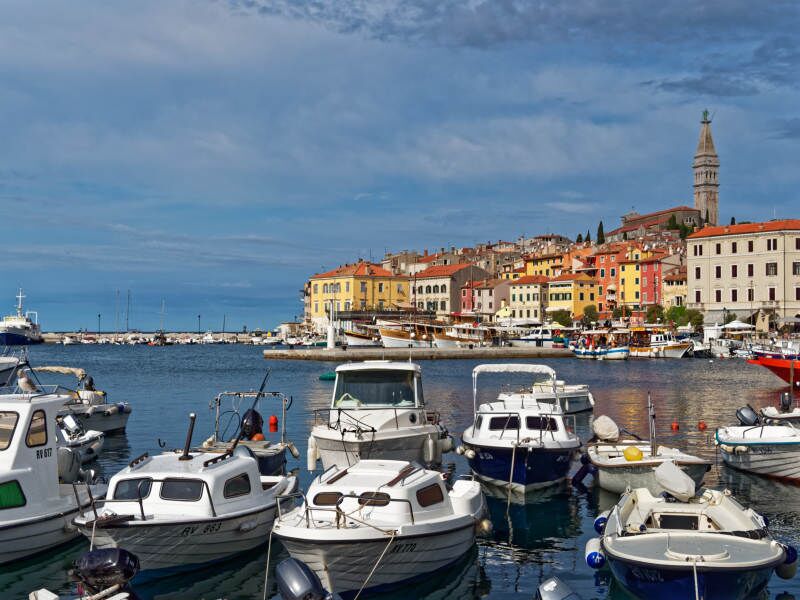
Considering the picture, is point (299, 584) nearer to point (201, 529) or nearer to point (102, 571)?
point (102, 571)

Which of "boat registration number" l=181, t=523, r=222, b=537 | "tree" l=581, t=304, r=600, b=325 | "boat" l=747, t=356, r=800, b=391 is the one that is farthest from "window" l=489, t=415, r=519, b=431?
"tree" l=581, t=304, r=600, b=325

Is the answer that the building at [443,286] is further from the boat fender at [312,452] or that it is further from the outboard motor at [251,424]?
the boat fender at [312,452]

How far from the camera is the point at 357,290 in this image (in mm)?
153250

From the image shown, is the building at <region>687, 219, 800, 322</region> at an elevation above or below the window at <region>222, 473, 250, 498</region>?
above

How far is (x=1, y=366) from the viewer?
1966 inches

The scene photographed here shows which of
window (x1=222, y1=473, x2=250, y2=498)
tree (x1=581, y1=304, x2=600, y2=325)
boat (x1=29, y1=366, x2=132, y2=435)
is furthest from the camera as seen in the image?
tree (x1=581, y1=304, x2=600, y2=325)

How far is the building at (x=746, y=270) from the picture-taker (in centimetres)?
11138

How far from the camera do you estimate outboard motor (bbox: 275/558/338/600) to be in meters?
Answer: 11.1

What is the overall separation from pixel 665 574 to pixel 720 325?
108m

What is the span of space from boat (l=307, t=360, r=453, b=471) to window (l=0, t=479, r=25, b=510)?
23.8 feet

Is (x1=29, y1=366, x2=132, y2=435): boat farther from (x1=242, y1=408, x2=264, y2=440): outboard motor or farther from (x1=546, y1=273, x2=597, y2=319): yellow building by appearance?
(x1=546, y1=273, x2=597, y2=319): yellow building

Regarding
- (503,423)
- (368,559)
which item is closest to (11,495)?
(368,559)

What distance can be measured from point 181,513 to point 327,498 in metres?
2.56

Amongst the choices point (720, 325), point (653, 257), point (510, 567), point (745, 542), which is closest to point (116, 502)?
point (510, 567)
